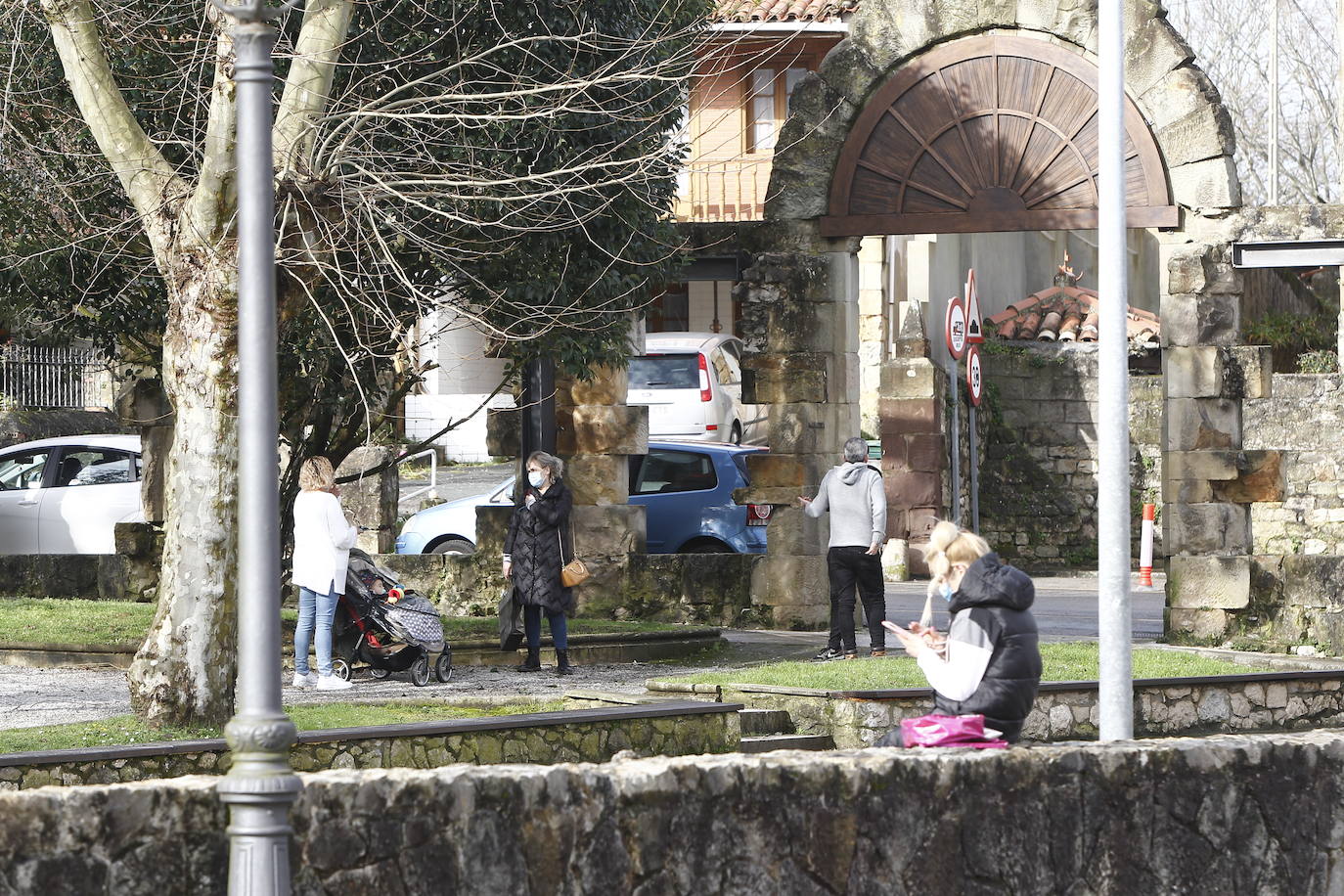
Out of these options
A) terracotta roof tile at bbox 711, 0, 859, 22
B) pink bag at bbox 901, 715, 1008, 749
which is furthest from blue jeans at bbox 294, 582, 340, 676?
terracotta roof tile at bbox 711, 0, 859, 22

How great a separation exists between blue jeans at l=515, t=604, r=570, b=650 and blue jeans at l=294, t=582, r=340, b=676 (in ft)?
5.26

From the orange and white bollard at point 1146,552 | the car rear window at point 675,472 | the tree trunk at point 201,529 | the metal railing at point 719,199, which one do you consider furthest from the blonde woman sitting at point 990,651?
the metal railing at point 719,199

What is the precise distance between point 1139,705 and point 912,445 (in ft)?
42.8

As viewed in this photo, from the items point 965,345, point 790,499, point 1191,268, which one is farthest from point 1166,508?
point 965,345

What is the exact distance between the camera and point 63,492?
19781 millimetres

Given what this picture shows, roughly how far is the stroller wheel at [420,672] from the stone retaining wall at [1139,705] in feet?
5.94

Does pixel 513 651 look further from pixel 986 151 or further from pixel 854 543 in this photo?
pixel 986 151

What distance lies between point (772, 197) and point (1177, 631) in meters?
4.97

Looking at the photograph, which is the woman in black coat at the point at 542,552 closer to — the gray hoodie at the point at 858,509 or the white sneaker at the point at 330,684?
the white sneaker at the point at 330,684

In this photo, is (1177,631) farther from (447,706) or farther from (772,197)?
(447,706)

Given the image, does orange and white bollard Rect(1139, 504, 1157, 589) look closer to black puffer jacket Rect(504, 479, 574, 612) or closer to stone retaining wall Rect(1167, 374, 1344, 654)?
stone retaining wall Rect(1167, 374, 1344, 654)

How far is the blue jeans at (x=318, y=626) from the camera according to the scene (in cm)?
1304

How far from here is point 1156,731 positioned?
12.2 meters

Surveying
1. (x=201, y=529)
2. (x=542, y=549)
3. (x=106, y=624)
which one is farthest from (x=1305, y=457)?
(x=201, y=529)
